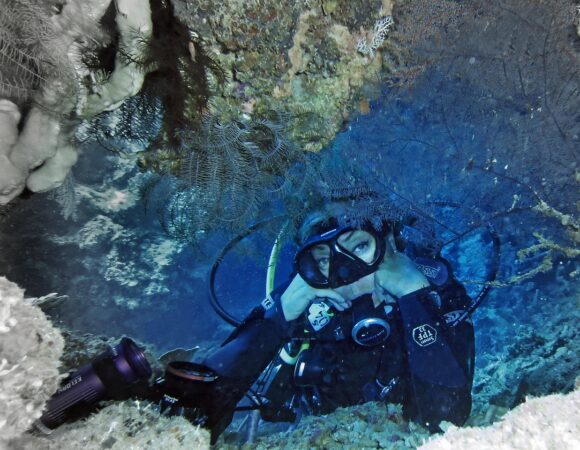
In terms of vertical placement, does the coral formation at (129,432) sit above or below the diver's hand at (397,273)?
below

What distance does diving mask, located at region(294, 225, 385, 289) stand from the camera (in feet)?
10.4

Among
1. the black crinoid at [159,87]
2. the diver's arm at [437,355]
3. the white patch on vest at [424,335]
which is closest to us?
the black crinoid at [159,87]

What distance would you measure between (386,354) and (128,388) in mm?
2060

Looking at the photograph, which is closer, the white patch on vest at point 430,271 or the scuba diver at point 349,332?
the scuba diver at point 349,332

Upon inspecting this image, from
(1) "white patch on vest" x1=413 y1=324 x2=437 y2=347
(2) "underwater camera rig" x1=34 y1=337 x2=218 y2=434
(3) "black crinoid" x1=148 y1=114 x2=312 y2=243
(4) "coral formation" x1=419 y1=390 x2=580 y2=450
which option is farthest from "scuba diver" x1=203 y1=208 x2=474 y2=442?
(4) "coral formation" x1=419 y1=390 x2=580 y2=450

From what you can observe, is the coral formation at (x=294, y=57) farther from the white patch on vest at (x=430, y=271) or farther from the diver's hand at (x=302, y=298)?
the white patch on vest at (x=430, y=271)

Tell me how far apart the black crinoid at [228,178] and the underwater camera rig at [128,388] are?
1050 millimetres

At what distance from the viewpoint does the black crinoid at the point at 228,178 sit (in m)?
2.67

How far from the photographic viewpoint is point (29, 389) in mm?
1489

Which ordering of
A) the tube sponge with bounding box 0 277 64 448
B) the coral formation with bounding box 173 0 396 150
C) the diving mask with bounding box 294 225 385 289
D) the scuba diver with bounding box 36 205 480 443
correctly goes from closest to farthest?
the tube sponge with bounding box 0 277 64 448, the coral formation with bounding box 173 0 396 150, the scuba diver with bounding box 36 205 480 443, the diving mask with bounding box 294 225 385 289

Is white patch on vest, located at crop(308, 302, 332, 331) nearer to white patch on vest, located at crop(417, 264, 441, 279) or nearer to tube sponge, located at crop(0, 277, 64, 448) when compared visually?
white patch on vest, located at crop(417, 264, 441, 279)

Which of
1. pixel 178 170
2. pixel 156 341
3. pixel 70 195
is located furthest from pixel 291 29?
pixel 156 341

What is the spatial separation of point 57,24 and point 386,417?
339cm

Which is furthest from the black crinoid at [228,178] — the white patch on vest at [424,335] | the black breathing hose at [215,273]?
the white patch on vest at [424,335]
